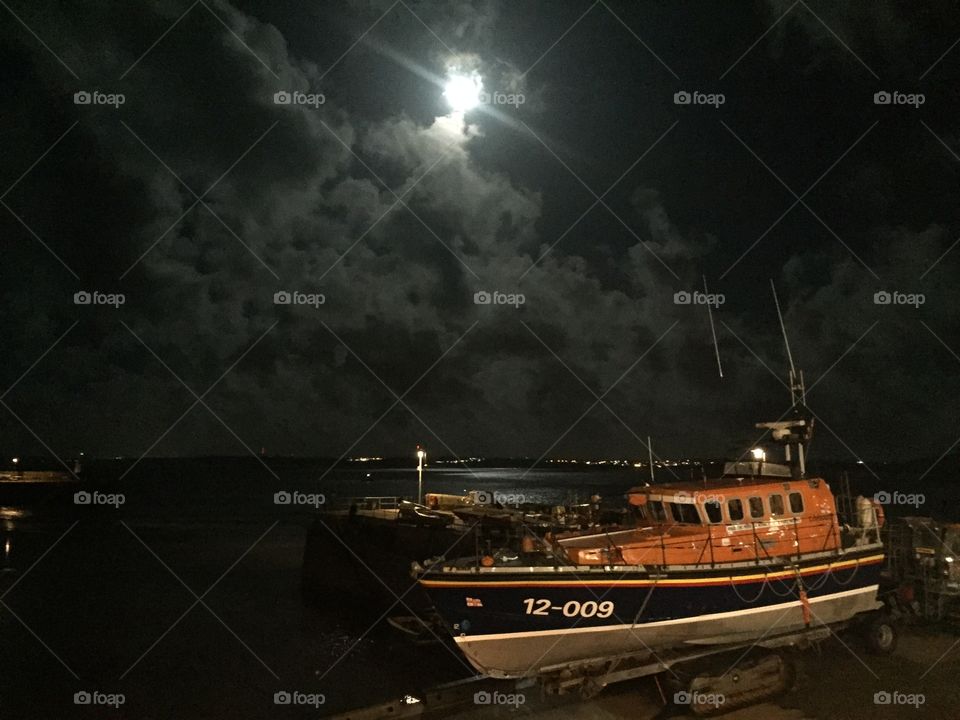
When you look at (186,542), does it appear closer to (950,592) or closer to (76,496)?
(950,592)

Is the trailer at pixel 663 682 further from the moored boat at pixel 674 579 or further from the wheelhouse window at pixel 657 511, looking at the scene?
the wheelhouse window at pixel 657 511

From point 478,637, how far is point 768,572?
540 centimetres
